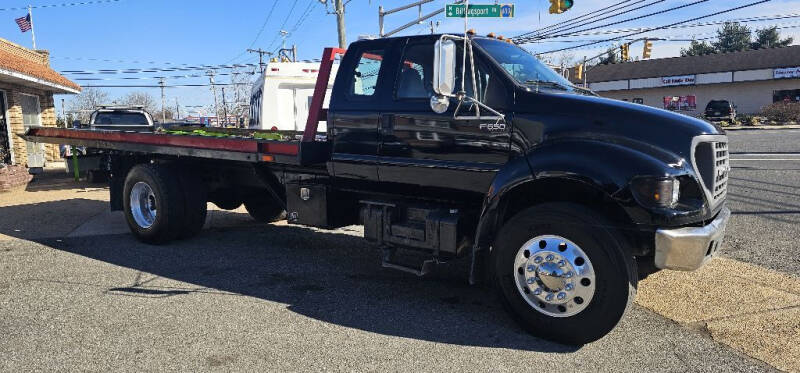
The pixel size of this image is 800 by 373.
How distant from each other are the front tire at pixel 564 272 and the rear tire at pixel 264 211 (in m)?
4.72

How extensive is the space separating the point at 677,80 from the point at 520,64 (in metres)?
50.9

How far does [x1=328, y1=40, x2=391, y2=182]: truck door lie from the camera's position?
498cm

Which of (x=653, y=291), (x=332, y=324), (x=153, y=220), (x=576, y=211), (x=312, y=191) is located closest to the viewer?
(x=576, y=211)

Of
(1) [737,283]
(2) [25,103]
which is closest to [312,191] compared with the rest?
(1) [737,283]

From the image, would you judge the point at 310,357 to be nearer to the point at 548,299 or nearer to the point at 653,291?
the point at 548,299

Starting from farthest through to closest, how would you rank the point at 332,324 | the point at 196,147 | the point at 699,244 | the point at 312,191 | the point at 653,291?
the point at 196,147 → the point at 312,191 → the point at 653,291 → the point at 332,324 → the point at 699,244

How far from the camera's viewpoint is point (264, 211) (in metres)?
8.26

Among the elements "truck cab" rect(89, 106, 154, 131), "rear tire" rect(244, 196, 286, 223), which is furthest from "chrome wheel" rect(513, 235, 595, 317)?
"truck cab" rect(89, 106, 154, 131)

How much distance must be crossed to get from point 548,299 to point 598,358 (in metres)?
0.47

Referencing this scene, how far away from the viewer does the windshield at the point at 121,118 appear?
1472cm

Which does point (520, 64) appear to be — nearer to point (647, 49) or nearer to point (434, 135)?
point (434, 135)

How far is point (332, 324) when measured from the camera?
4223mm

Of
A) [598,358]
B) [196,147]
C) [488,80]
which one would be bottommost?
Result: [598,358]

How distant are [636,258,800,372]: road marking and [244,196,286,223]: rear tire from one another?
197 inches
